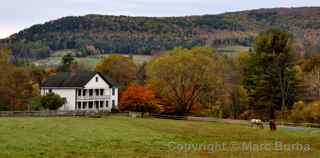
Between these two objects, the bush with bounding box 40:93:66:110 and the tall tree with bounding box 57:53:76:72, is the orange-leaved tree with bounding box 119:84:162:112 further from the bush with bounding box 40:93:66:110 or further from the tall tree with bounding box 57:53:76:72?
the tall tree with bounding box 57:53:76:72

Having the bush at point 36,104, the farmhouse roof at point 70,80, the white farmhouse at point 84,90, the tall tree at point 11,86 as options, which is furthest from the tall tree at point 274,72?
the tall tree at point 11,86

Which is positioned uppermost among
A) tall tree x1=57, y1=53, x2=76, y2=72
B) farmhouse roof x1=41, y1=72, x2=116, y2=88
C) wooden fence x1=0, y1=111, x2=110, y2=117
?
tall tree x1=57, y1=53, x2=76, y2=72

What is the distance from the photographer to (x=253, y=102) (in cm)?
7294

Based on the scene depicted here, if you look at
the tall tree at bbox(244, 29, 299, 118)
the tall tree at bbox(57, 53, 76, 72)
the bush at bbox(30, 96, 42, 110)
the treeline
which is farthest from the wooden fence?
the tall tree at bbox(57, 53, 76, 72)

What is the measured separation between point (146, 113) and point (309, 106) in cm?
2203

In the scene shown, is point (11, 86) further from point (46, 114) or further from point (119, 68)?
point (119, 68)

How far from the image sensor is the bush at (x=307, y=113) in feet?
193

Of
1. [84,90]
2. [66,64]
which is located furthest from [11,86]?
[66,64]

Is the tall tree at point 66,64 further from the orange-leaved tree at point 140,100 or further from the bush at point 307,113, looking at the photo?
the bush at point 307,113

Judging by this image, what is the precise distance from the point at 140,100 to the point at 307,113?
23.8 meters

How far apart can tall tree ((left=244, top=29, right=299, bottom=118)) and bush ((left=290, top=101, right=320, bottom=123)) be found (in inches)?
262

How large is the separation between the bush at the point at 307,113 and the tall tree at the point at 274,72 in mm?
6650

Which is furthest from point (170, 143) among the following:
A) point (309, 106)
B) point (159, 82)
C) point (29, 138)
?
point (159, 82)

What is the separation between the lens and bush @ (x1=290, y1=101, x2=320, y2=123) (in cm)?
5884
